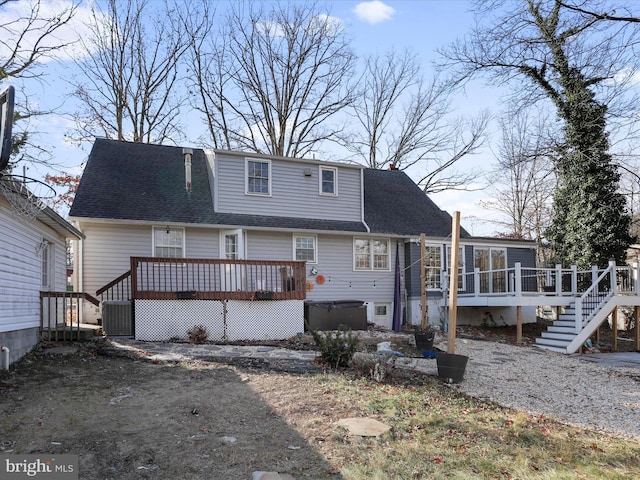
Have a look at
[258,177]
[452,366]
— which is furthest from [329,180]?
[452,366]

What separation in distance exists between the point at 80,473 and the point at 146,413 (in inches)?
65.8

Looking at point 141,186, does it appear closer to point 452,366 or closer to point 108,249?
point 108,249

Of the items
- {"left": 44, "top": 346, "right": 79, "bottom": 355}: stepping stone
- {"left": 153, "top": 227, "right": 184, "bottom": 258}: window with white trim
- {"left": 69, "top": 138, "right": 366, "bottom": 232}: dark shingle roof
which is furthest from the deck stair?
{"left": 44, "top": 346, "right": 79, "bottom": 355}: stepping stone

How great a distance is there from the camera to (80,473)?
4539mm

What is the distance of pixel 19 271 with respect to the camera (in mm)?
9180

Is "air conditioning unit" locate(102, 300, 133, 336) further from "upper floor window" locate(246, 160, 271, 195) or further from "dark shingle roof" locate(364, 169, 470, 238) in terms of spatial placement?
"dark shingle roof" locate(364, 169, 470, 238)

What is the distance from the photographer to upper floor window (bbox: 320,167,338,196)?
16572mm

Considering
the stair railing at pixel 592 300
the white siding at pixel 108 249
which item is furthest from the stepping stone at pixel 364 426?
the stair railing at pixel 592 300

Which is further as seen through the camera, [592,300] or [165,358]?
[592,300]

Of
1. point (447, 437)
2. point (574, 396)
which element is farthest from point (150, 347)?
point (574, 396)

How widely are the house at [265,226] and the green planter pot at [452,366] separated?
5258 mm

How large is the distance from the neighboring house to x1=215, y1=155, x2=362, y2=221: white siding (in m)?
4.64

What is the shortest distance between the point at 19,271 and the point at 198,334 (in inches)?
162

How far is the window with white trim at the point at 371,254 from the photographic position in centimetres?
1658
